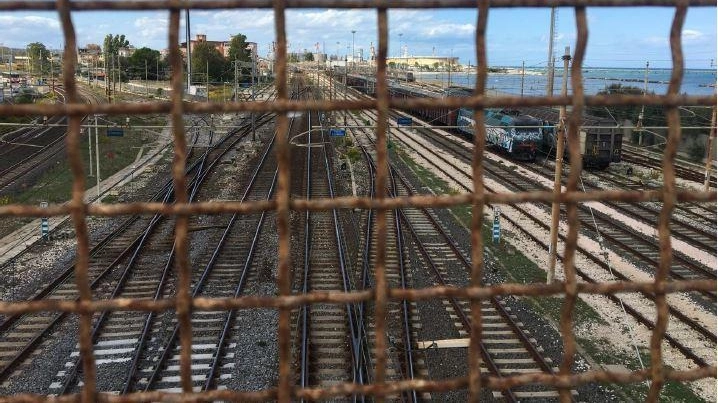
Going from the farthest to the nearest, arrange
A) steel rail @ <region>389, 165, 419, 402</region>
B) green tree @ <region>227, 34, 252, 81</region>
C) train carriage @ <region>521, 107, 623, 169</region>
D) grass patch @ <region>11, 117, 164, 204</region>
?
green tree @ <region>227, 34, 252, 81</region> < train carriage @ <region>521, 107, 623, 169</region> < grass patch @ <region>11, 117, 164, 204</region> < steel rail @ <region>389, 165, 419, 402</region>

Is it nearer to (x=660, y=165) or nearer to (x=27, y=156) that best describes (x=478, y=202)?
(x=660, y=165)

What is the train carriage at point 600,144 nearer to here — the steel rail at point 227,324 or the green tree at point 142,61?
the steel rail at point 227,324

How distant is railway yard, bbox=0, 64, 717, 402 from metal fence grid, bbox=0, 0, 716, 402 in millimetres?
36

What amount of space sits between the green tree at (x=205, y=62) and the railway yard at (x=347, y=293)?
1045 inches

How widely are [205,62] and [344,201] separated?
48063mm

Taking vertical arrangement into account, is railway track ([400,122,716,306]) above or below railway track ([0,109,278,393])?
above

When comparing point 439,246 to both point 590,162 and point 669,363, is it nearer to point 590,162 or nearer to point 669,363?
point 669,363

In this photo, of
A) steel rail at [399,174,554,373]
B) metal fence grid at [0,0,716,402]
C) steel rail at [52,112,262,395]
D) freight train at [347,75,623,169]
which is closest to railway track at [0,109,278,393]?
steel rail at [52,112,262,395]

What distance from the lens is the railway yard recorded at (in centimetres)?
776

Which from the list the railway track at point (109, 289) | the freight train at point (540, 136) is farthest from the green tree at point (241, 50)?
the railway track at point (109, 289)

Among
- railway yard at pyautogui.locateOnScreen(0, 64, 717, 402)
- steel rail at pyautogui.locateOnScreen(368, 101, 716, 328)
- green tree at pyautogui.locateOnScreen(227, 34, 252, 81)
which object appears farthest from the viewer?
green tree at pyautogui.locateOnScreen(227, 34, 252, 81)

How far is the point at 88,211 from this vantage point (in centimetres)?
219

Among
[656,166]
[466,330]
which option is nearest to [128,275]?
[466,330]

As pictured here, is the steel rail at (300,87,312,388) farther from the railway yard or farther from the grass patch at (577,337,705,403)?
the grass patch at (577,337,705,403)
